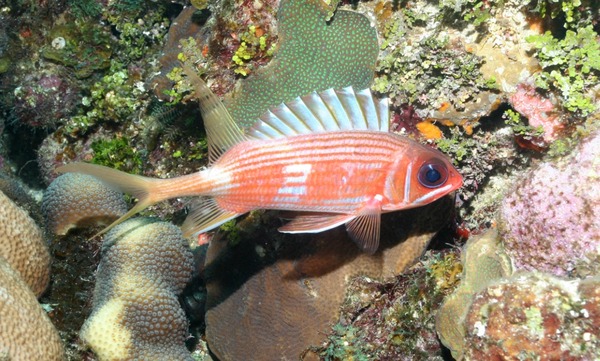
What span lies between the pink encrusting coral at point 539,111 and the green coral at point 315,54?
4.30ft

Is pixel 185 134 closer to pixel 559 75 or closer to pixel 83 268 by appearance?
pixel 83 268

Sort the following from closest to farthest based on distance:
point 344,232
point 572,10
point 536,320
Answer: point 536,320 → point 572,10 → point 344,232

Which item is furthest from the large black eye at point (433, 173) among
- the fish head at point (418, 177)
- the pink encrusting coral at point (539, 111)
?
the pink encrusting coral at point (539, 111)

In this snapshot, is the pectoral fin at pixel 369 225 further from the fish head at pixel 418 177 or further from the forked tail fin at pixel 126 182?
the forked tail fin at pixel 126 182

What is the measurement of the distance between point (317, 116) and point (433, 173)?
919 millimetres

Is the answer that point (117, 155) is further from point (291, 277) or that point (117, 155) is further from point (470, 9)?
point (470, 9)

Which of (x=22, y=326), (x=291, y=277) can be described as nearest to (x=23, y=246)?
(x=22, y=326)

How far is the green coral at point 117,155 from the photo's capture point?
630 cm

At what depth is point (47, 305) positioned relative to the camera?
15.1 ft

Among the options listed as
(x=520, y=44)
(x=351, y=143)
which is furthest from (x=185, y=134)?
(x=520, y=44)

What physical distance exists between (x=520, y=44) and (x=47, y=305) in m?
4.84

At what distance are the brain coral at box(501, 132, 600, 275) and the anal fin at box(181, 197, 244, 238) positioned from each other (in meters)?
1.97

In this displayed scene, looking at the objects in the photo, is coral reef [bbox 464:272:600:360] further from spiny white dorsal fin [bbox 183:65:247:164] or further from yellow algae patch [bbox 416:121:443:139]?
spiny white dorsal fin [bbox 183:65:247:164]

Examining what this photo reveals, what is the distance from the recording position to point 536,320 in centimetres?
264
